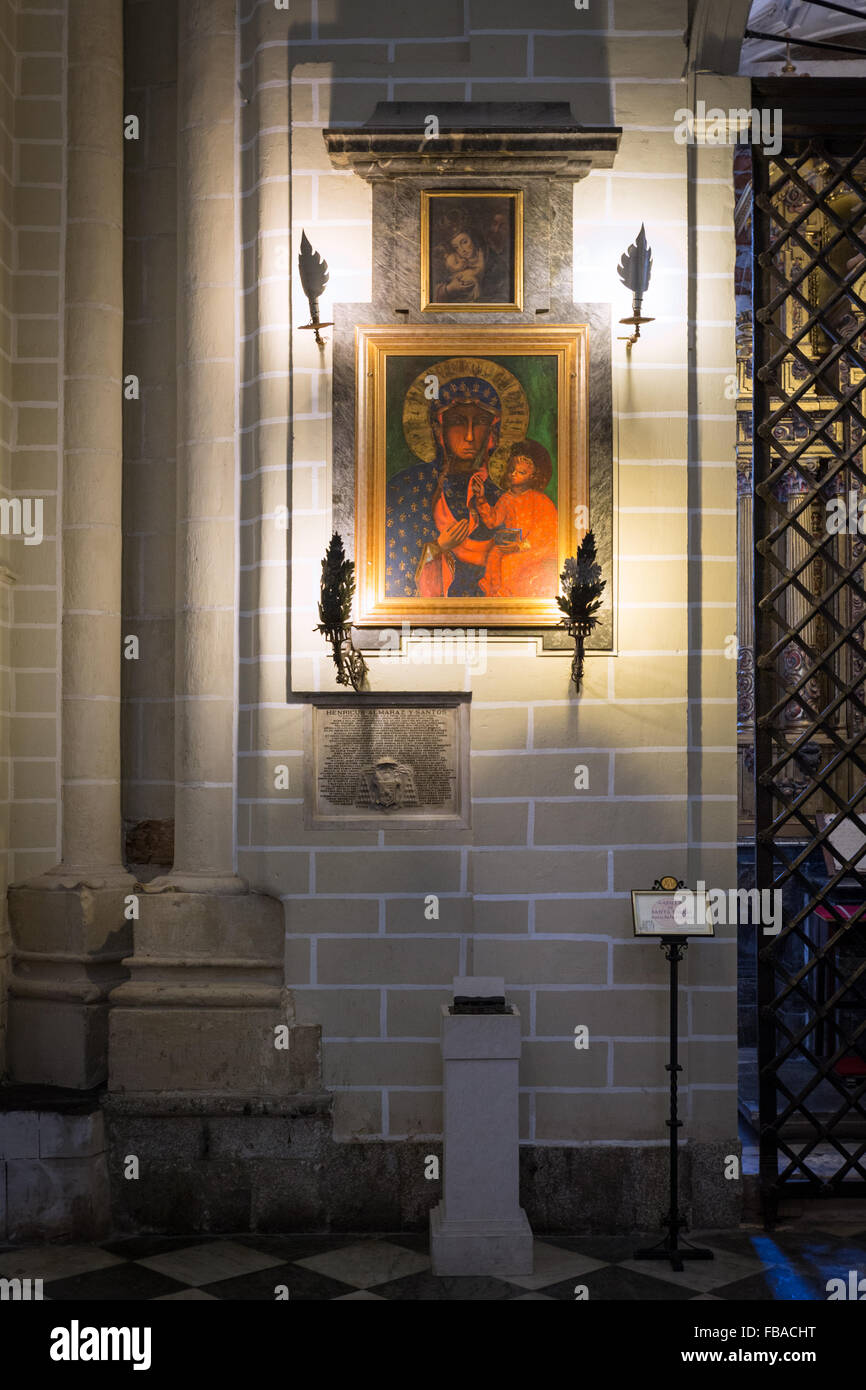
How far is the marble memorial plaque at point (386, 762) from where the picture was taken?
5605 millimetres

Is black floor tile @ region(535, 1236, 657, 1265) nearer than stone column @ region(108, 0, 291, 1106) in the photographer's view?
Yes

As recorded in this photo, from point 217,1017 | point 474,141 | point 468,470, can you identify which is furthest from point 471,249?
point 217,1017

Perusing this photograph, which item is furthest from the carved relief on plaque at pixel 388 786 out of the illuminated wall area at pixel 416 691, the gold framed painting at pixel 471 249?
the gold framed painting at pixel 471 249

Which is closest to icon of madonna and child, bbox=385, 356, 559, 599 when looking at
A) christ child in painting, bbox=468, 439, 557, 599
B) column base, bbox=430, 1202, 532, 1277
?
christ child in painting, bbox=468, 439, 557, 599

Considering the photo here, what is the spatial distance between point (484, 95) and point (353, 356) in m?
1.24

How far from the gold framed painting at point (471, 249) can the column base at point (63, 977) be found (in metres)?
→ 2.97

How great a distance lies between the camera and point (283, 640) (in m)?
5.67

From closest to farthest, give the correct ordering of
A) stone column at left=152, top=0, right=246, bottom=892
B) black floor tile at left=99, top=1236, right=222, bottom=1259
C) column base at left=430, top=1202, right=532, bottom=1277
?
column base at left=430, top=1202, right=532, bottom=1277 → black floor tile at left=99, top=1236, right=222, bottom=1259 → stone column at left=152, top=0, right=246, bottom=892

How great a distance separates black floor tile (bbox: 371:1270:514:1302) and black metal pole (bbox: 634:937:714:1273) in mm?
635

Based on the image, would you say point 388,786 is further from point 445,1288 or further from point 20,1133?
point 20,1133

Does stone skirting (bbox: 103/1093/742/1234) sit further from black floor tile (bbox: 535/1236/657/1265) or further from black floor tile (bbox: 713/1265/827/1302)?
black floor tile (bbox: 713/1265/827/1302)

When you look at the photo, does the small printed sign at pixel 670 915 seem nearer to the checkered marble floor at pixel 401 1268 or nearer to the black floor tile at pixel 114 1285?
the checkered marble floor at pixel 401 1268

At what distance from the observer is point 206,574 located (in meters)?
5.86

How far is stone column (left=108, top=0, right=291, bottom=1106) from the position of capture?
5688 millimetres
